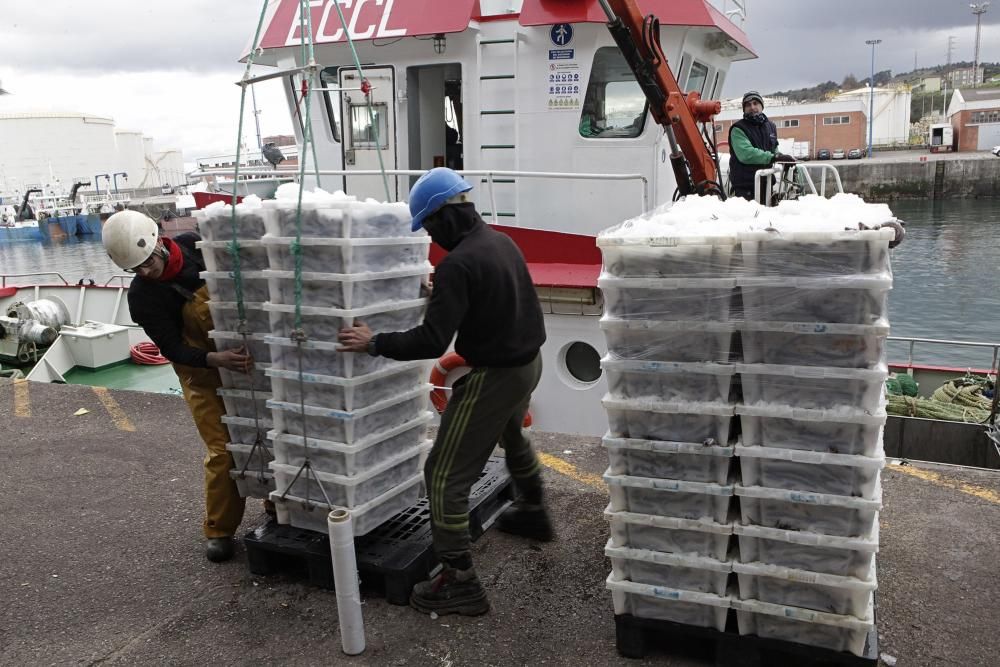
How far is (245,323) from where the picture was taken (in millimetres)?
3605

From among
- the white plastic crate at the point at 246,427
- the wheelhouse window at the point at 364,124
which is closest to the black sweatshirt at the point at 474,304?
the white plastic crate at the point at 246,427

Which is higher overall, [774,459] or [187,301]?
[187,301]

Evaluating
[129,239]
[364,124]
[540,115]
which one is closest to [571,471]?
[129,239]

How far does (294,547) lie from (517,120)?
528 cm

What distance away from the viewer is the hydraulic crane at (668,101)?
6609 mm

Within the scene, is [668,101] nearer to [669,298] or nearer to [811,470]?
[669,298]

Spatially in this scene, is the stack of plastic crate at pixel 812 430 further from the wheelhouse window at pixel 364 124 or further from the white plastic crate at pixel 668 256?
the wheelhouse window at pixel 364 124

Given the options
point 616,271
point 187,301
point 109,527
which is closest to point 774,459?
point 616,271

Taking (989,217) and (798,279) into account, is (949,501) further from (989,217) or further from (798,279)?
(989,217)

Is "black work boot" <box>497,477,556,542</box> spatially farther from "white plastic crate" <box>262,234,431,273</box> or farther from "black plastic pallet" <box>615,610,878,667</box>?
"white plastic crate" <box>262,234,431,273</box>

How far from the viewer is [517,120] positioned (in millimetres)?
7590

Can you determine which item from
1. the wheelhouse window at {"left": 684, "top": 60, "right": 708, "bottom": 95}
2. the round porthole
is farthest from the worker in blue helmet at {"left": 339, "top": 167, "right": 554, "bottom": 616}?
the wheelhouse window at {"left": 684, "top": 60, "right": 708, "bottom": 95}

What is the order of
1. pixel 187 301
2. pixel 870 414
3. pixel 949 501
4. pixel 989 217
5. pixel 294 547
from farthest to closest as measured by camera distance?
1. pixel 989 217
2. pixel 949 501
3. pixel 187 301
4. pixel 294 547
5. pixel 870 414

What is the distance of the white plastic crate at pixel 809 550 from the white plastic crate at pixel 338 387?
5.35 ft
